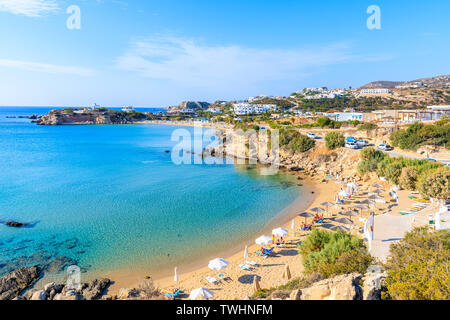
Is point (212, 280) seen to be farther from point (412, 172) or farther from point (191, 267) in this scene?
point (412, 172)

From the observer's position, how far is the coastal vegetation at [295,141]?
37312 mm

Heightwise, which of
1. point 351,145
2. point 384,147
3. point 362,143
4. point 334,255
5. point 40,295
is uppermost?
point 362,143

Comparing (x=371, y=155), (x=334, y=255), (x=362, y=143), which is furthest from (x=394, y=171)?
(x=334, y=255)

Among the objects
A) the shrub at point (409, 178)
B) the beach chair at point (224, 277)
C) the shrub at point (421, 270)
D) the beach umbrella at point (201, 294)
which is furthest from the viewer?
the shrub at point (409, 178)

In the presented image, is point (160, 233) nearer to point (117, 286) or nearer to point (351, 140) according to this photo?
point (117, 286)

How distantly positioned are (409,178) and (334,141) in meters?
14.9

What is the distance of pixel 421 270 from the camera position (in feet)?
19.5

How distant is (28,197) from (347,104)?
98.5 m

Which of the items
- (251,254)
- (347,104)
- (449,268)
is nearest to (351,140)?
(251,254)

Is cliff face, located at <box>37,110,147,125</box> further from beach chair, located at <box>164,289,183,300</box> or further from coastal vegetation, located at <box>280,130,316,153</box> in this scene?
beach chair, located at <box>164,289,183,300</box>

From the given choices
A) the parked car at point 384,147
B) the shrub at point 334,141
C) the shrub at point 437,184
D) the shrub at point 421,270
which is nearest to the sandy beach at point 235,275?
the shrub at point 421,270

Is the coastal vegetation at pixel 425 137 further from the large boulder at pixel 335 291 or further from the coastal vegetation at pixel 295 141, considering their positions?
the large boulder at pixel 335 291

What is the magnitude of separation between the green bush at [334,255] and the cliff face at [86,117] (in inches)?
5035

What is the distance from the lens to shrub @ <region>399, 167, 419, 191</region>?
1959 centimetres
